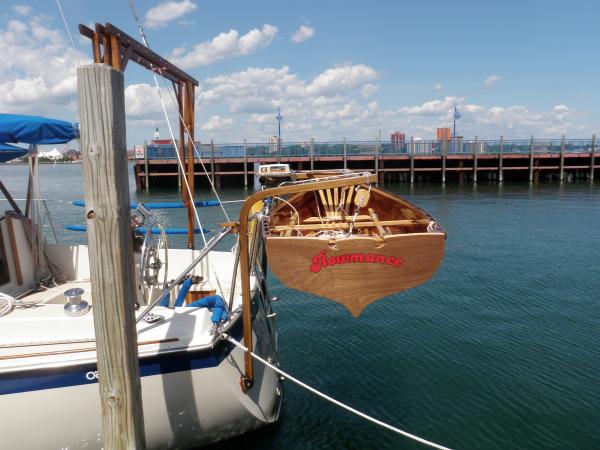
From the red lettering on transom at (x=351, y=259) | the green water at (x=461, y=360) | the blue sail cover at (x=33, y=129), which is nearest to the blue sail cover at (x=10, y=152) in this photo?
the green water at (x=461, y=360)

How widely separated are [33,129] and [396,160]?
39.4 m

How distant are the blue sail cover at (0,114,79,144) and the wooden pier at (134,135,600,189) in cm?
3296

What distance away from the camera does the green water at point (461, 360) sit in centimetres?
588

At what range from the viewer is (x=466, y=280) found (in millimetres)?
12461

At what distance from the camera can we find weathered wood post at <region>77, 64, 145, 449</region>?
3297mm

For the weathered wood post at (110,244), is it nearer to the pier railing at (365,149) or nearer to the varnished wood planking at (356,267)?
the varnished wood planking at (356,267)

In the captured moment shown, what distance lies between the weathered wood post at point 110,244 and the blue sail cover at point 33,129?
8.96 feet

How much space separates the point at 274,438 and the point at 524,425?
303 cm

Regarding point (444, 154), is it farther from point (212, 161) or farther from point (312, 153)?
point (212, 161)

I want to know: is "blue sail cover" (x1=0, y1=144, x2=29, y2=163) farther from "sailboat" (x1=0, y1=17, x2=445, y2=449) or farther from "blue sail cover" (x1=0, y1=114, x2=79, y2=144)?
"sailboat" (x1=0, y1=17, x2=445, y2=449)

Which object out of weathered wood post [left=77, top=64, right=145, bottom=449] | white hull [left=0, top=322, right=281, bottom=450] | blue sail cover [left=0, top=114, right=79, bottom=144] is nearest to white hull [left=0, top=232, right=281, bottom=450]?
white hull [left=0, top=322, right=281, bottom=450]

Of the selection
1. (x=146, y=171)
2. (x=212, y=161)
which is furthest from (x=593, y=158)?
(x=146, y=171)

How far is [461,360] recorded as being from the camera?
7.81 metres

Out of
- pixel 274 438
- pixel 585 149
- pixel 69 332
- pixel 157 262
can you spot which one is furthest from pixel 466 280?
pixel 585 149
